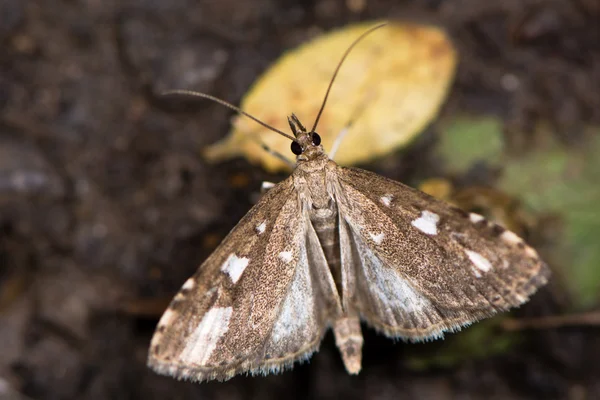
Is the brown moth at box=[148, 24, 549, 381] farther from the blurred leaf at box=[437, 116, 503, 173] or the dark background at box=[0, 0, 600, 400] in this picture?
the blurred leaf at box=[437, 116, 503, 173]

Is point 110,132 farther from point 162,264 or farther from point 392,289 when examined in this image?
point 392,289

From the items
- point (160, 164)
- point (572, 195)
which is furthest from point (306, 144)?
point (572, 195)

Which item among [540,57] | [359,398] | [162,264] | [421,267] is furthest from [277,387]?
[540,57]

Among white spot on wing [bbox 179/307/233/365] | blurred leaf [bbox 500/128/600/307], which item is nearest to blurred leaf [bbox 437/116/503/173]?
blurred leaf [bbox 500/128/600/307]

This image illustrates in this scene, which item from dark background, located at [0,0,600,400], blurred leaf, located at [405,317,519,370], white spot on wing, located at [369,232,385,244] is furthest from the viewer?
Result: dark background, located at [0,0,600,400]

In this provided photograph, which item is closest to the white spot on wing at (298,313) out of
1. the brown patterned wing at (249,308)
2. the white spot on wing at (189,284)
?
the brown patterned wing at (249,308)

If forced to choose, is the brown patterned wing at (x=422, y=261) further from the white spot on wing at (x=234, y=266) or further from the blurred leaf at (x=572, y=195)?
the blurred leaf at (x=572, y=195)

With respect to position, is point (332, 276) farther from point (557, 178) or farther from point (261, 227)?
point (557, 178)
